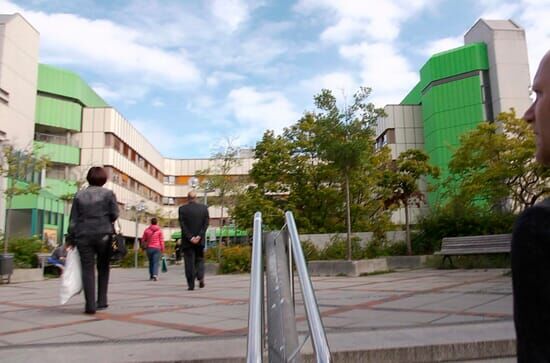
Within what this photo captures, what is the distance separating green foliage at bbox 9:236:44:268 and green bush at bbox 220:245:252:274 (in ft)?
20.7

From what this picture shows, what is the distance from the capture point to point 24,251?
1523 centimetres

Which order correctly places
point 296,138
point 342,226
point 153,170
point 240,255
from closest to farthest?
point 240,255 < point 342,226 < point 296,138 < point 153,170

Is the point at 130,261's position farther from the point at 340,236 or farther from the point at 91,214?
the point at 91,214

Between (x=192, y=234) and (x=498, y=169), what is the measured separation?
1711 cm

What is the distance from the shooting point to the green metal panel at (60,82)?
40.1m

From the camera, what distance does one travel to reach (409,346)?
124 inches

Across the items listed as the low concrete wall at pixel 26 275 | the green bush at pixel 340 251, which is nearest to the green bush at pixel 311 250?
the green bush at pixel 340 251

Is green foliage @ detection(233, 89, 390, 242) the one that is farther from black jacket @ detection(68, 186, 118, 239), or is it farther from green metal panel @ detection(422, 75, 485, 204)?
green metal panel @ detection(422, 75, 485, 204)

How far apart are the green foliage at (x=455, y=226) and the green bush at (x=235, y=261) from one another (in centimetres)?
604

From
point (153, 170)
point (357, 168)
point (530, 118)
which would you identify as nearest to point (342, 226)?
point (357, 168)

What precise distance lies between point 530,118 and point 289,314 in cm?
270

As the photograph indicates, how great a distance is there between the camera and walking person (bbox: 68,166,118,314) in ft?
17.5

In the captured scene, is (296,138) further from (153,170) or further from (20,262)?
(153,170)

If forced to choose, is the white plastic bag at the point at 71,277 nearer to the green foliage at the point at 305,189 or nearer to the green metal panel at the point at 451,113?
the green foliage at the point at 305,189
